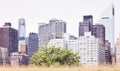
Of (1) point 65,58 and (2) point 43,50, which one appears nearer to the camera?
(1) point 65,58

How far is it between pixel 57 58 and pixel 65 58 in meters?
3.11

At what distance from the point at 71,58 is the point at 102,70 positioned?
1403 inches

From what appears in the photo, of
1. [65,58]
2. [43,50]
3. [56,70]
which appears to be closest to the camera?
[56,70]

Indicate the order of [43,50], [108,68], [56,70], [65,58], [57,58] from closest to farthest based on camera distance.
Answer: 1. [56,70]
2. [108,68]
3. [57,58]
4. [65,58]
5. [43,50]

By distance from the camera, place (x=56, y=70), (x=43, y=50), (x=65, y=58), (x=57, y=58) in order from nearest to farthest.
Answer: (x=56, y=70)
(x=57, y=58)
(x=65, y=58)
(x=43, y=50)

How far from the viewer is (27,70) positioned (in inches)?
592

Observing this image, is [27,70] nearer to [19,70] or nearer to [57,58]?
[19,70]

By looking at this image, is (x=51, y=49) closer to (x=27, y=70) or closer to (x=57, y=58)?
(x=57, y=58)

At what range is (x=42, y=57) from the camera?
1956 inches

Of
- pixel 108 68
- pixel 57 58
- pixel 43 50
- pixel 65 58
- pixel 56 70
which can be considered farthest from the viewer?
pixel 43 50

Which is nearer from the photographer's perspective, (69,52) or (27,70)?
(27,70)

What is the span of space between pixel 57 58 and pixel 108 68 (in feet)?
97.7

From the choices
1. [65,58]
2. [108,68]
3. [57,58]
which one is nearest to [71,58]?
[65,58]

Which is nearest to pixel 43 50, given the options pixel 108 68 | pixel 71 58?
pixel 71 58
